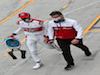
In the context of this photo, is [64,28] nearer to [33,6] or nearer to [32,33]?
[32,33]

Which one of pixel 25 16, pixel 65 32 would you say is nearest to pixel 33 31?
pixel 25 16

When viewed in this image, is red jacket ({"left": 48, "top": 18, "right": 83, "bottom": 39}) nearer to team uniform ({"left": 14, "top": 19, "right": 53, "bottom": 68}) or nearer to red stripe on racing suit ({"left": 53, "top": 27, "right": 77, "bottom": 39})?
red stripe on racing suit ({"left": 53, "top": 27, "right": 77, "bottom": 39})

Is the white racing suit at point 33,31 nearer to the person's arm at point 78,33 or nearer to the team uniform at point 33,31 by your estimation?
the team uniform at point 33,31

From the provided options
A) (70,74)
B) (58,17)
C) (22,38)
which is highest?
(58,17)

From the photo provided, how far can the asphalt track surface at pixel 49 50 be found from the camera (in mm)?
7699

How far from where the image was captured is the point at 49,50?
9.16 meters

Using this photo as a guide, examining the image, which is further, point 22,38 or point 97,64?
point 22,38

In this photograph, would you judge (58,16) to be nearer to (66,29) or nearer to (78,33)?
(66,29)

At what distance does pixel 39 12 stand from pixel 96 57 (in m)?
6.35

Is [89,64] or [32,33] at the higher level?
[32,33]

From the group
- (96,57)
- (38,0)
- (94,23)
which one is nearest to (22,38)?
(94,23)

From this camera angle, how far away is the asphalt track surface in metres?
7.70

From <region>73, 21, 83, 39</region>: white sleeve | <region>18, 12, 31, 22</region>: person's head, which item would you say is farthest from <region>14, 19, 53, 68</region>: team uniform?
<region>73, 21, 83, 39</region>: white sleeve

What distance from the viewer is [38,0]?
15.6 m
